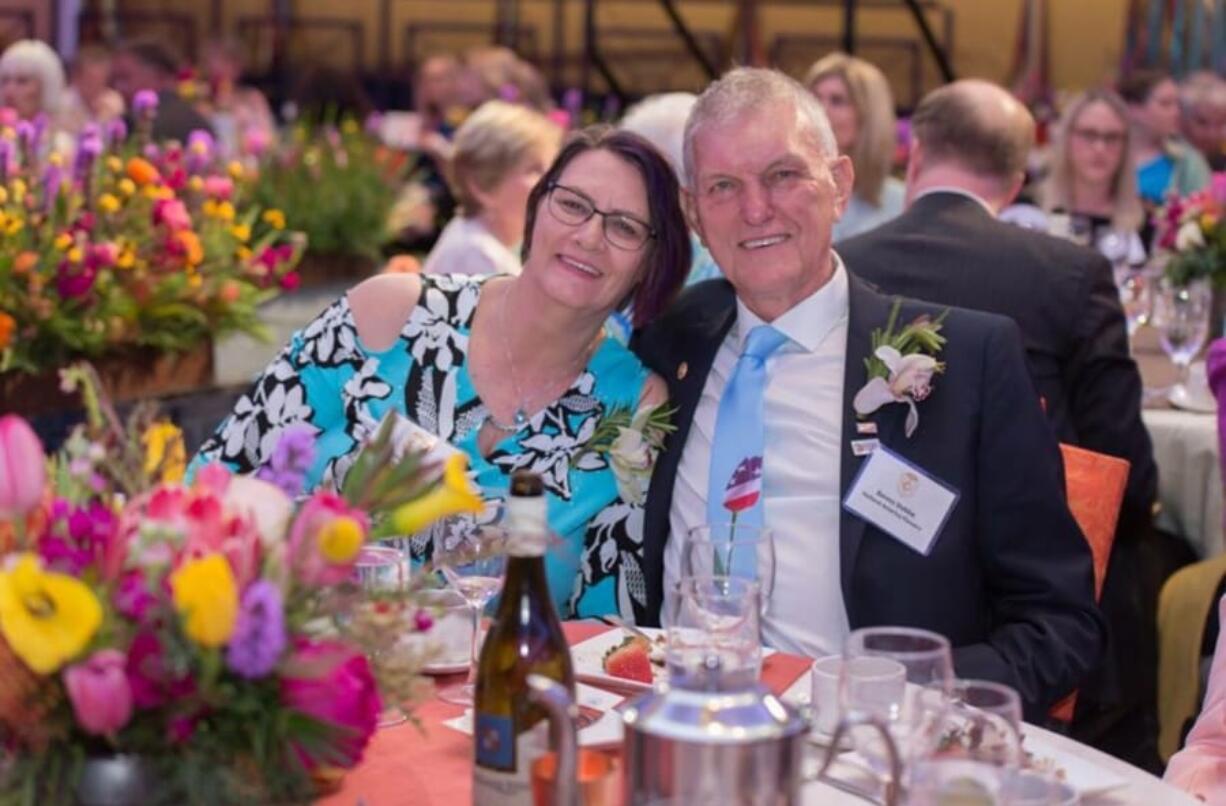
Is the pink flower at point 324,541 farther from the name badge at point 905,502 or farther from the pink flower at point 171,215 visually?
the pink flower at point 171,215

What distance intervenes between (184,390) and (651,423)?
2227 mm

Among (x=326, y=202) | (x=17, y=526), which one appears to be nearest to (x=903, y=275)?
(x=17, y=526)

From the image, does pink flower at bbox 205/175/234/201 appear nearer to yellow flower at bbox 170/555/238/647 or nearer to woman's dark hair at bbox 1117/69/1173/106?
yellow flower at bbox 170/555/238/647

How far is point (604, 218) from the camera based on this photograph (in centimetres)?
280

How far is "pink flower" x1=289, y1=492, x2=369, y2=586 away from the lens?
4.57ft

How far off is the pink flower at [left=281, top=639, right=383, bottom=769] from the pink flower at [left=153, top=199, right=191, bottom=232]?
297 cm

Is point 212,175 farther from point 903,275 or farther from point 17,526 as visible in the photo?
point 17,526

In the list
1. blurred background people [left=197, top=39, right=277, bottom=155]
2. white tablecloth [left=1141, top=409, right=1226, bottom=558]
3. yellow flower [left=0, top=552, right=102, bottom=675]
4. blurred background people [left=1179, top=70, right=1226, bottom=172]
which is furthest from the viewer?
blurred background people [left=197, top=39, right=277, bottom=155]

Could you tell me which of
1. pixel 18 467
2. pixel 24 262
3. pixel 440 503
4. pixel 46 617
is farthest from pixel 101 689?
pixel 24 262

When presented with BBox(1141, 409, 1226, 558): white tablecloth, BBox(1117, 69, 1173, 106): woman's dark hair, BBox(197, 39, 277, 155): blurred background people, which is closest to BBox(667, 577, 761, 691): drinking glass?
BBox(1141, 409, 1226, 558): white tablecloth

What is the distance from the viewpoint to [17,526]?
1.43 metres

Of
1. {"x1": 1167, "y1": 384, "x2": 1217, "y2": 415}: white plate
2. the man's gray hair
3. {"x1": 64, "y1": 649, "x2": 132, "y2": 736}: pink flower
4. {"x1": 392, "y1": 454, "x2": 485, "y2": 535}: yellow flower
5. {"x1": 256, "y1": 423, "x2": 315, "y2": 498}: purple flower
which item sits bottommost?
{"x1": 1167, "y1": 384, "x2": 1217, "y2": 415}: white plate

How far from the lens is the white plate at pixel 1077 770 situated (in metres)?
1.76

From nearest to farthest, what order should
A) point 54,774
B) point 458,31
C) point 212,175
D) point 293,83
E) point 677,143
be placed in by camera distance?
point 54,774 < point 677,143 < point 212,175 < point 293,83 < point 458,31
